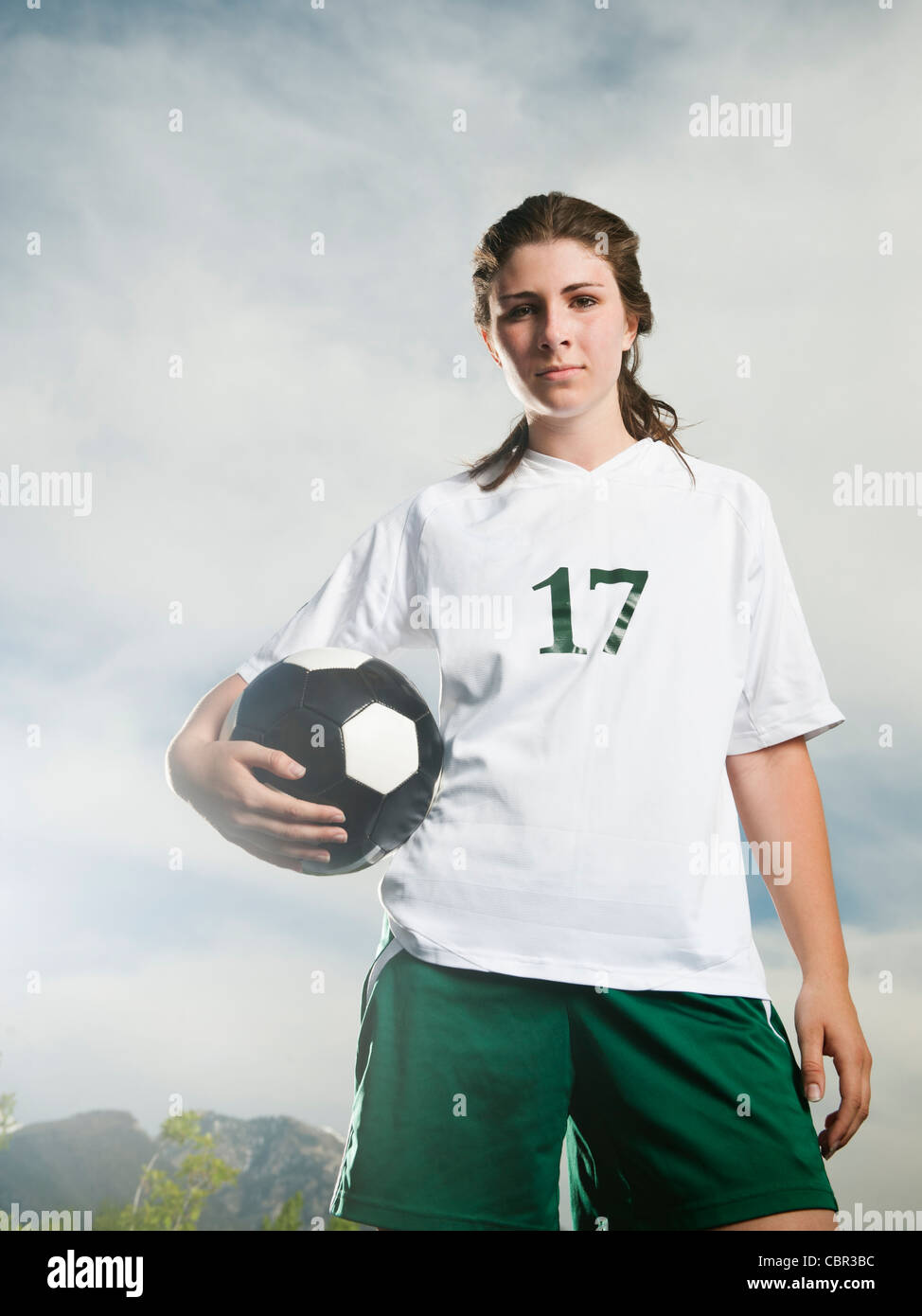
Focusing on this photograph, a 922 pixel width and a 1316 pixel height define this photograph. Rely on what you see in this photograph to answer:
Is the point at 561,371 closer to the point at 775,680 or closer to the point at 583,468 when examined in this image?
the point at 583,468

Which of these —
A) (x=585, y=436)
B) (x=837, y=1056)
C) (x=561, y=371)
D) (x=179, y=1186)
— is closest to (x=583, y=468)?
(x=585, y=436)

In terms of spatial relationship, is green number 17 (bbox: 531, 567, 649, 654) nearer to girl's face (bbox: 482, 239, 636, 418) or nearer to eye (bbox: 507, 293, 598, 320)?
girl's face (bbox: 482, 239, 636, 418)

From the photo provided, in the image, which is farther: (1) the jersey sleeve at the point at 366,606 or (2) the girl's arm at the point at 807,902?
(1) the jersey sleeve at the point at 366,606

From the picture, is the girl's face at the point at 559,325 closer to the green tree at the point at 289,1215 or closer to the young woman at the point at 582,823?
the young woman at the point at 582,823

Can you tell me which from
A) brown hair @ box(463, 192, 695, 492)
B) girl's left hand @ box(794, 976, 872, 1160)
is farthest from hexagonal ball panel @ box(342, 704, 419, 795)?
girl's left hand @ box(794, 976, 872, 1160)

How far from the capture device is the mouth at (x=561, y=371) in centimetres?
154

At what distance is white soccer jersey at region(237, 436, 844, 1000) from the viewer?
1311 millimetres

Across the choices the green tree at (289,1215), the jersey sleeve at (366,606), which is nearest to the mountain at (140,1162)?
the green tree at (289,1215)

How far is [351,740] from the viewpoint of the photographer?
1342 mm

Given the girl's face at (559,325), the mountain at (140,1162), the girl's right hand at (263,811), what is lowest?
the mountain at (140,1162)

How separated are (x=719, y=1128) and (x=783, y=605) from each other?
81cm

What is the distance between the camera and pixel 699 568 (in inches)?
58.7
